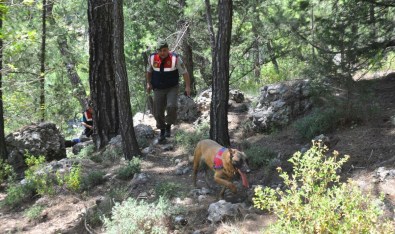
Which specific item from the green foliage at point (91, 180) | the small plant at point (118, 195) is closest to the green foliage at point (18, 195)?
the green foliage at point (91, 180)

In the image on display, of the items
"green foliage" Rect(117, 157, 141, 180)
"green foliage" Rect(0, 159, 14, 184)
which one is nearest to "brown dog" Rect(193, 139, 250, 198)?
"green foliage" Rect(117, 157, 141, 180)

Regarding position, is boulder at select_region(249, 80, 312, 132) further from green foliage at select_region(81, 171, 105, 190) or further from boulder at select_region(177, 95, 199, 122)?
green foliage at select_region(81, 171, 105, 190)

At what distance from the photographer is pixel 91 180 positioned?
671 cm

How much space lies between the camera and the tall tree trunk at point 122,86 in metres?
7.19

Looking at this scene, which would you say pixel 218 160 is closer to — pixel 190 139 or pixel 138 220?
pixel 138 220

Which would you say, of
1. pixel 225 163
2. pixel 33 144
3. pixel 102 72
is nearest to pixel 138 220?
pixel 225 163

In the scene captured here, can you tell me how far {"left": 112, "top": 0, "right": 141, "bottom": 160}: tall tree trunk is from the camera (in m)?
7.19

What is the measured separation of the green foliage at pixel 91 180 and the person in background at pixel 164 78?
222cm

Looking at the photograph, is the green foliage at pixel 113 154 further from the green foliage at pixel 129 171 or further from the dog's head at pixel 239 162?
the dog's head at pixel 239 162

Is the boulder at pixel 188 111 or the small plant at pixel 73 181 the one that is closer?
the small plant at pixel 73 181

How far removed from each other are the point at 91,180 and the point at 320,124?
14.0 ft

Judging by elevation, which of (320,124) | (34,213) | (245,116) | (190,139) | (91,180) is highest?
(320,124)

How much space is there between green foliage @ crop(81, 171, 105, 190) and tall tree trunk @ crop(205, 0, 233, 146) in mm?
2239

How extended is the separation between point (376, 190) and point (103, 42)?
266 inches
